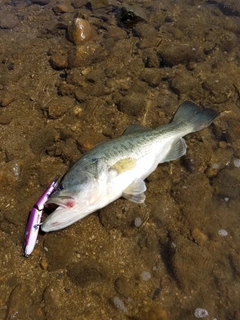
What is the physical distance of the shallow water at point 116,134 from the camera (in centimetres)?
369

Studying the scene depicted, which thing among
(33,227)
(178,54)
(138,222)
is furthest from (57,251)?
(178,54)

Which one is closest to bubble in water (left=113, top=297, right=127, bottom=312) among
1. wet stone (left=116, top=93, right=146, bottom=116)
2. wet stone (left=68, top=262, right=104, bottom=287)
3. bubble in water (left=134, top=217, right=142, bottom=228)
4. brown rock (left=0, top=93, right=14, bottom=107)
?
wet stone (left=68, top=262, right=104, bottom=287)

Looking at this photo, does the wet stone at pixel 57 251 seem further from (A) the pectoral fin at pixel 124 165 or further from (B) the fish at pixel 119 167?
(A) the pectoral fin at pixel 124 165

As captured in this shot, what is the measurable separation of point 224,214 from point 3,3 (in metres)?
7.85

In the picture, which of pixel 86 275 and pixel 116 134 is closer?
pixel 86 275

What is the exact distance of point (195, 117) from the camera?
4711mm

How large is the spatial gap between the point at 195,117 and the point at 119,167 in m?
1.67

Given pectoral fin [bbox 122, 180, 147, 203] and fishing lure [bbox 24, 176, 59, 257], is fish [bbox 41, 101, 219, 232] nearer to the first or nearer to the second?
pectoral fin [bbox 122, 180, 147, 203]

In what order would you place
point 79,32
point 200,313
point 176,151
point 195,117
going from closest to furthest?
point 200,313 → point 176,151 → point 195,117 → point 79,32

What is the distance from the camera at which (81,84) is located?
228 inches

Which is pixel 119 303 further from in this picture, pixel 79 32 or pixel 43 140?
pixel 79 32

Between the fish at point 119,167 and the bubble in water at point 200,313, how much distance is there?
59.2 inches

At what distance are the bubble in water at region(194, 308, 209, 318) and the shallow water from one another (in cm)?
1

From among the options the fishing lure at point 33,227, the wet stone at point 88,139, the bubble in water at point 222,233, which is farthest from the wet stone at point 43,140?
the bubble in water at point 222,233
